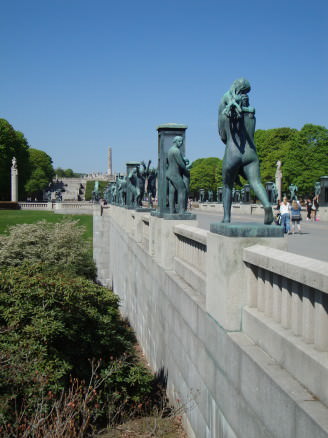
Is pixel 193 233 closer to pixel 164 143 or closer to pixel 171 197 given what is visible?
pixel 171 197

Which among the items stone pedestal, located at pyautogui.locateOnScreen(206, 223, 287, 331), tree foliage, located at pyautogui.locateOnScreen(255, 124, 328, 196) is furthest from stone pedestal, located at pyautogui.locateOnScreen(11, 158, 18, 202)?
stone pedestal, located at pyautogui.locateOnScreen(206, 223, 287, 331)

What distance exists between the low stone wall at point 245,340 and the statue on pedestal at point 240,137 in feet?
2.57

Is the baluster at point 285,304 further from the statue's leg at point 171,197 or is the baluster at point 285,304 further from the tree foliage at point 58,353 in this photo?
the statue's leg at point 171,197

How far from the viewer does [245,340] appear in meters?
4.47

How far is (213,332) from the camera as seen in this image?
5141mm

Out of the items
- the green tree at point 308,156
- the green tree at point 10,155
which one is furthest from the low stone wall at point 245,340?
the green tree at point 10,155

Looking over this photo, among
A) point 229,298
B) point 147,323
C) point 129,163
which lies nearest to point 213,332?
point 229,298

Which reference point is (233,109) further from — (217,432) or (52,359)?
(52,359)

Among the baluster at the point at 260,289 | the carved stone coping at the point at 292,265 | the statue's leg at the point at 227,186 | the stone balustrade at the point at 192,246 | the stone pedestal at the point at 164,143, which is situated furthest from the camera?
the stone pedestal at the point at 164,143

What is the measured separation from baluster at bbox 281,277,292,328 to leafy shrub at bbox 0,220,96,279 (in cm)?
1621

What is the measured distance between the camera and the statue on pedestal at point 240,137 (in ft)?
16.9

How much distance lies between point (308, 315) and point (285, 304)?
1.41 ft

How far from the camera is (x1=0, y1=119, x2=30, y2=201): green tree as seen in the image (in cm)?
7701

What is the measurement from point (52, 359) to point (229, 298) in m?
3.70
